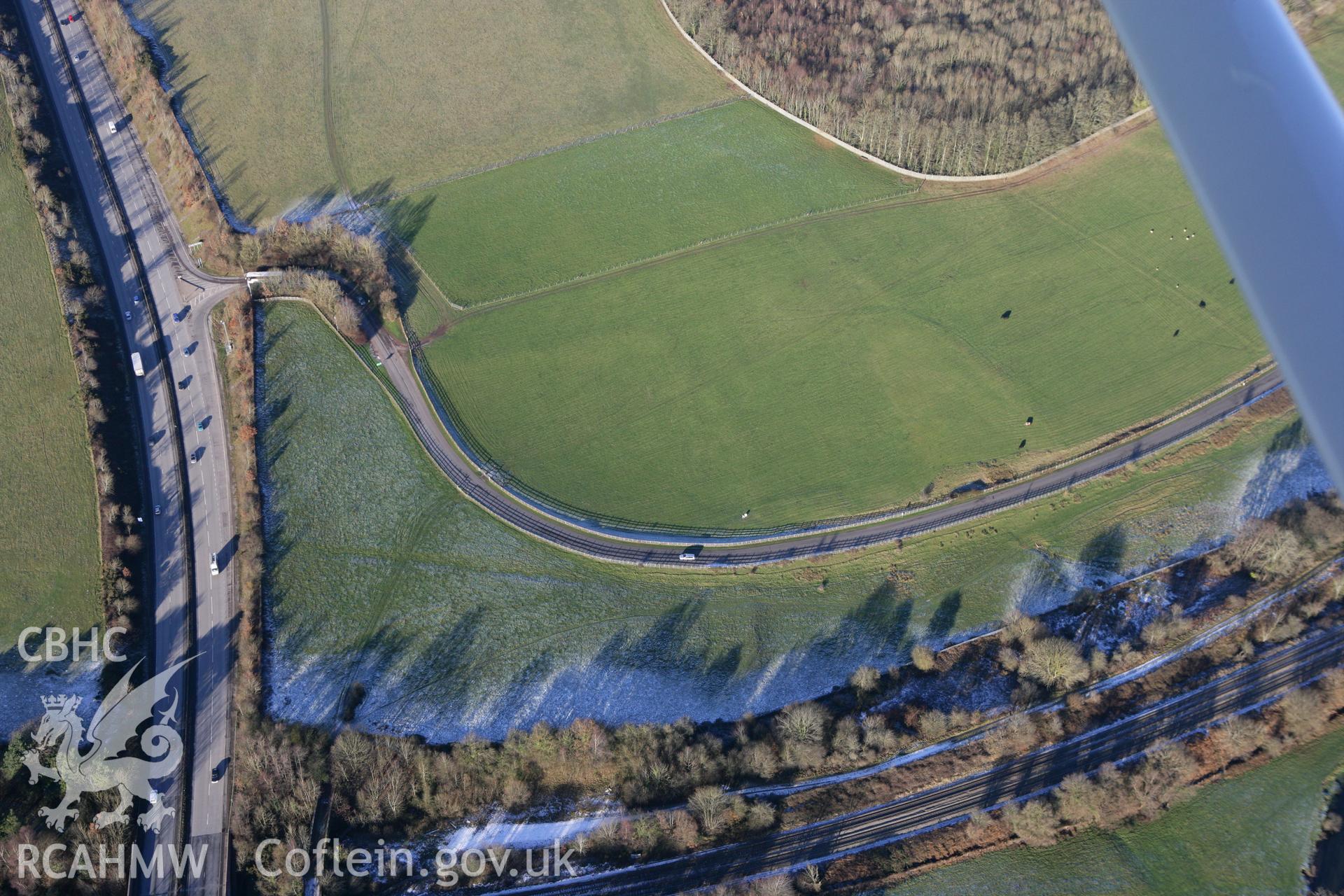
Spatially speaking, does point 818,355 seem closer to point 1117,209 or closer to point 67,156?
point 1117,209

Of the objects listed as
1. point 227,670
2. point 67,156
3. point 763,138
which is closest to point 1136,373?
point 763,138

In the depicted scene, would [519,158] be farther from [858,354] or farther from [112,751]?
[112,751]

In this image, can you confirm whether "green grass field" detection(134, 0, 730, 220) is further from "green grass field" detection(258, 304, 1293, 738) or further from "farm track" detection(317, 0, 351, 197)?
"green grass field" detection(258, 304, 1293, 738)

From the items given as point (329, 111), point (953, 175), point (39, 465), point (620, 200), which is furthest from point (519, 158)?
point (39, 465)

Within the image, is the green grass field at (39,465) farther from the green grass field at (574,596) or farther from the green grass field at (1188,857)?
the green grass field at (1188,857)

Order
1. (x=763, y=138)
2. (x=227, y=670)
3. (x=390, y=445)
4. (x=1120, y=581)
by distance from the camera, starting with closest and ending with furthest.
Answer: (x=227, y=670)
(x=1120, y=581)
(x=390, y=445)
(x=763, y=138)

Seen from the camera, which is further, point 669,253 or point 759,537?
point 669,253
